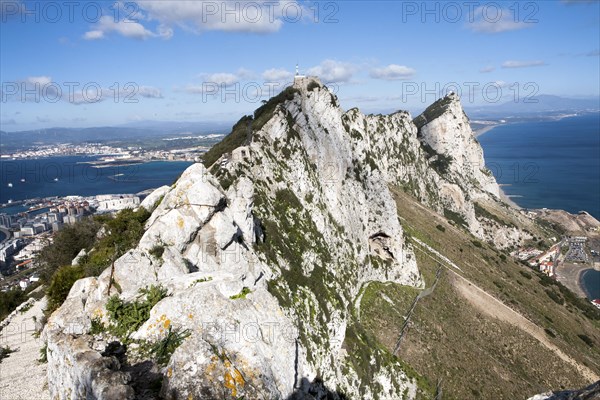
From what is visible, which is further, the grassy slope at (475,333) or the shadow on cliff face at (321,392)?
the grassy slope at (475,333)

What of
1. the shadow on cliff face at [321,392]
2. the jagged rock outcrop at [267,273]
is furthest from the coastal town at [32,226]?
the shadow on cliff face at [321,392]

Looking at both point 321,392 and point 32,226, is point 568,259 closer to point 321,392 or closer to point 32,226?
point 321,392

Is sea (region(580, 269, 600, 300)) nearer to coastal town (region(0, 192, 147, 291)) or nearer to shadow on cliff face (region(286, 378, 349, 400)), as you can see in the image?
shadow on cliff face (region(286, 378, 349, 400))

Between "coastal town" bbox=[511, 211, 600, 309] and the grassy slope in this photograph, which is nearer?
the grassy slope

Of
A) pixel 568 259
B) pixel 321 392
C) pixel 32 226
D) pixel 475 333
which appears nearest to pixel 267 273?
pixel 321 392

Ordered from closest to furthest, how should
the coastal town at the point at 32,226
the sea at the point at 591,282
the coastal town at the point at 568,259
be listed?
the coastal town at the point at 32,226
the sea at the point at 591,282
the coastal town at the point at 568,259

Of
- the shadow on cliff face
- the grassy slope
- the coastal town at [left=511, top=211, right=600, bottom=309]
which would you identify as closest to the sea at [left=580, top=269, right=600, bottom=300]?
the coastal town at [left=511, top=211, right=600, bottom=309]

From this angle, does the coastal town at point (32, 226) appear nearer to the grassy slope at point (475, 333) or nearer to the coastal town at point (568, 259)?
the grassy slope at point (475, 333)
